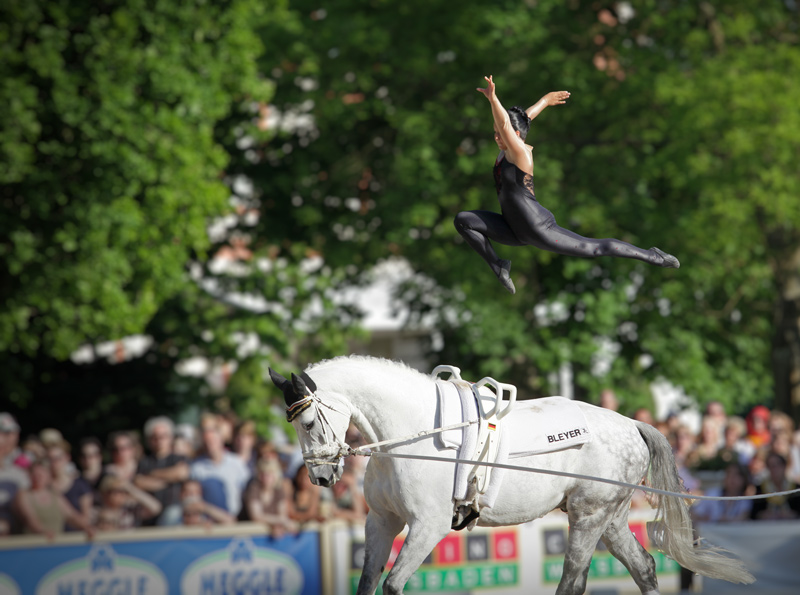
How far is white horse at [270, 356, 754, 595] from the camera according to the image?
541cm

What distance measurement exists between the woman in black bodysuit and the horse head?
1174mm

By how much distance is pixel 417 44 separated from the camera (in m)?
16.7

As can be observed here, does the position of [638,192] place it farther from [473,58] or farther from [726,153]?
[473,58]

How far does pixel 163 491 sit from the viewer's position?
10.0 m

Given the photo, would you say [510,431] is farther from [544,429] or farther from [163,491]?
[163,491]

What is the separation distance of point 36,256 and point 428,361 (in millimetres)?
9322

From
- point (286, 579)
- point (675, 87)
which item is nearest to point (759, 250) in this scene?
point (675, 87)

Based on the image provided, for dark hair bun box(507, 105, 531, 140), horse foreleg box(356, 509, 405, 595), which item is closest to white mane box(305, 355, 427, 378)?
horse foreleg box(356, 509, 405, 595)

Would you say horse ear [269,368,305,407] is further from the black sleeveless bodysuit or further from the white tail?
the white tail

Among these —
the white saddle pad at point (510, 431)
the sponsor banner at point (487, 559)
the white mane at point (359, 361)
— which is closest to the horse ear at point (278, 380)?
the white mane at point (359, 361)

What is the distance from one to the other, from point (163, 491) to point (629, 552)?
17.8ft

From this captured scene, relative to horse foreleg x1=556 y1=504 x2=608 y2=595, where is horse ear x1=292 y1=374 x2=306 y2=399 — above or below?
above

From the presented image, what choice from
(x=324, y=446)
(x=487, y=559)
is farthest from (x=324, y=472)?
(x=487, y=559)

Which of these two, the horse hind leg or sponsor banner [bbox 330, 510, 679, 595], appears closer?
the horse hind leg
